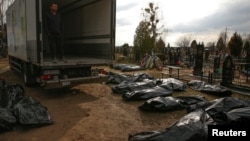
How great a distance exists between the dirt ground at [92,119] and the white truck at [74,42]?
77 centimetres

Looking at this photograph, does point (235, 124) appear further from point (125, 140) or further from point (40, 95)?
point (40, 95)

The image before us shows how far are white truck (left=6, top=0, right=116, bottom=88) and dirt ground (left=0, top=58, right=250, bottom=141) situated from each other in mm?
770

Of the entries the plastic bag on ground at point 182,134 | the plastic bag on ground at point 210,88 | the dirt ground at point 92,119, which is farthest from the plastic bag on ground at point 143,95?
the plastic bag on ground at point 182,134

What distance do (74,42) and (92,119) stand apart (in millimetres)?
→ 6402

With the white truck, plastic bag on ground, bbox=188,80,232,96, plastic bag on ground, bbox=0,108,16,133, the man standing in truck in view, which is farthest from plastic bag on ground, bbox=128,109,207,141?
the man standing in truck

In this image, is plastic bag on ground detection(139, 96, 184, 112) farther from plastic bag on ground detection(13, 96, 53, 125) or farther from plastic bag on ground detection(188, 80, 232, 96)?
plastic bag on ground detection(188, 80, 232, 96)

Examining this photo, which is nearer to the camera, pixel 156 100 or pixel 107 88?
pixel 156 100

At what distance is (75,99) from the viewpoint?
322 inches

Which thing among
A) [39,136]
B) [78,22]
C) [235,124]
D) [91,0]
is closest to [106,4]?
[91,0]

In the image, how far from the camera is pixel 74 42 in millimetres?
11648

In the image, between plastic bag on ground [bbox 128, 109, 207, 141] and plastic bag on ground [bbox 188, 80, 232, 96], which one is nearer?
plastic bag on ground [bbox 128, 109, 207, 141]

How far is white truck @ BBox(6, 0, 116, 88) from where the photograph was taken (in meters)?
7.69

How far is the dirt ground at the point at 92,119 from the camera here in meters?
4.90

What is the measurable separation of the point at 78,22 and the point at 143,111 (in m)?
6.07
